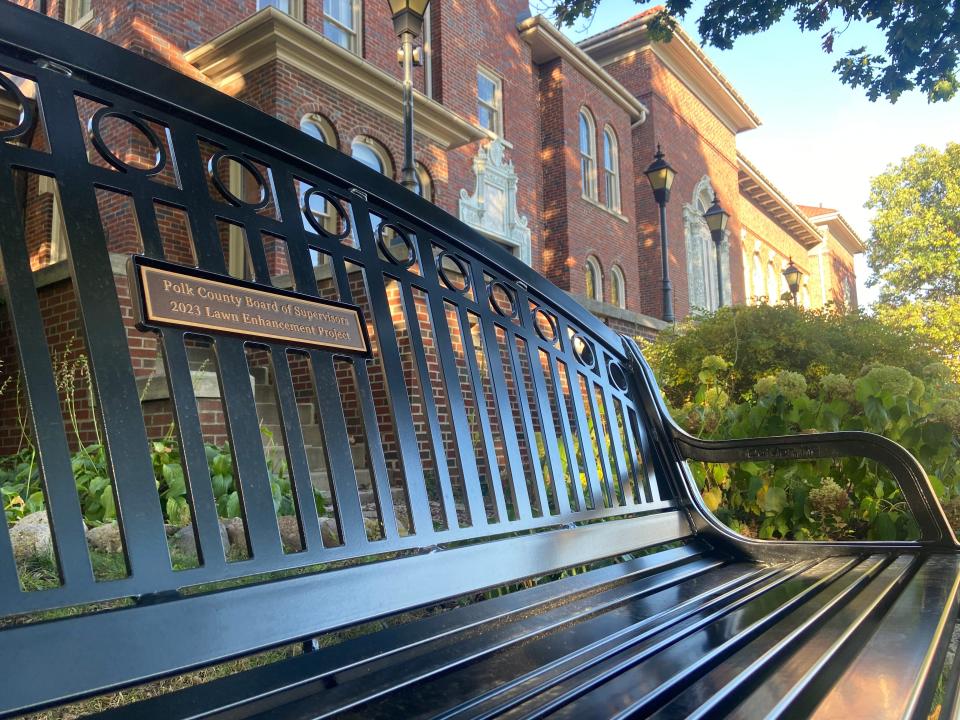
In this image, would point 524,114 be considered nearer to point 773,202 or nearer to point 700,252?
point 700,252

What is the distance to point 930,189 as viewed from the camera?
35.9 meters

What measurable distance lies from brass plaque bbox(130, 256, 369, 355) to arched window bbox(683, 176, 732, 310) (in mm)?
21142

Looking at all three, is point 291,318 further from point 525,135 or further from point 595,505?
point 525,135

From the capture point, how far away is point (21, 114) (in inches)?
43.8

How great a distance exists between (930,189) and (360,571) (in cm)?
4175

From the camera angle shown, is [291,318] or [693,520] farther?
[693,520]

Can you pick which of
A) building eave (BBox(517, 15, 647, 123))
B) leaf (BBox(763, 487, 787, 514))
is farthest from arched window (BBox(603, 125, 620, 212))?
leaf (BBox(763, 487, 787, 514))

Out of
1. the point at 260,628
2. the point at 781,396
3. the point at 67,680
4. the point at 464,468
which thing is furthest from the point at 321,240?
the point at 781,396

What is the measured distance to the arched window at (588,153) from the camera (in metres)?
17.7

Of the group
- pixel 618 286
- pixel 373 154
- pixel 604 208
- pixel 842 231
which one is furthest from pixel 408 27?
pixel 842 231

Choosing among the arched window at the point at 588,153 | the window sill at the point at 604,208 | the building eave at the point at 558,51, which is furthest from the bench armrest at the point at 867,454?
the arched window at the point at 588,153

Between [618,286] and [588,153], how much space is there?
→ 3250 millimetres

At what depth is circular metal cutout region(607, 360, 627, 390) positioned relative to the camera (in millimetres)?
2570

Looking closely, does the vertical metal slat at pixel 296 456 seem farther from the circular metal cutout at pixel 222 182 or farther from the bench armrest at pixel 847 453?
the bench armrest at pixel 847 453
